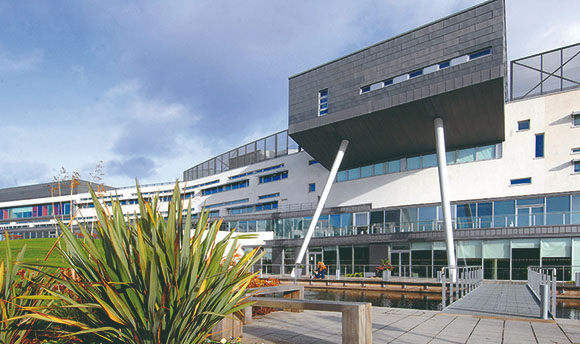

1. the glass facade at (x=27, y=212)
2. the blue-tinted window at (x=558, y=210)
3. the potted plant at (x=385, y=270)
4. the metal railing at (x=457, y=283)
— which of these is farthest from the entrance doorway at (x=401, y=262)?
the glass facade at (x=27, y=212)

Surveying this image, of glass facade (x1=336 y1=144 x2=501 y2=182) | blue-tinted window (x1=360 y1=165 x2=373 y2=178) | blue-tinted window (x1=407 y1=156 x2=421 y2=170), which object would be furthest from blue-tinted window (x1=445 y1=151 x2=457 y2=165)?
blue-tinted window (x1=360 y1=165 x2=373 y2=178)

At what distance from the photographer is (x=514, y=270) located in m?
24.5

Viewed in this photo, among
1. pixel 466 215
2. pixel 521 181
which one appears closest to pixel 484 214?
pixel 466 215

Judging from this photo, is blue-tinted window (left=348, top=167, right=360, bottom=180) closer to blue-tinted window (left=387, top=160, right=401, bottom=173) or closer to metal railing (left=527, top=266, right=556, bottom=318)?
blue-tinted window (left=387, top=160, right=401, bottom=173)

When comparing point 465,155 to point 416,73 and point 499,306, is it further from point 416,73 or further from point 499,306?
point 499,306

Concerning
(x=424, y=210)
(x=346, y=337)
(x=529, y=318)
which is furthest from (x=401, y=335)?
(x=424, y=210)

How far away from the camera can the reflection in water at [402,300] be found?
15.3 m

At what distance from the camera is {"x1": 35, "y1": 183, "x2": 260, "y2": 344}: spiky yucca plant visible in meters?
3.56

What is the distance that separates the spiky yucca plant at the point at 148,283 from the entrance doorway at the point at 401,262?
84.0ft

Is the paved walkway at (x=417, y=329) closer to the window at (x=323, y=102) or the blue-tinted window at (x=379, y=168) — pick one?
the window at (x=323, y=102)

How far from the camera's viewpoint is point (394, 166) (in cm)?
3200

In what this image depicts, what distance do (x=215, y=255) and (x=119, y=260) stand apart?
85cm

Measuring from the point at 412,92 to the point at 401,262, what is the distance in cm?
1158

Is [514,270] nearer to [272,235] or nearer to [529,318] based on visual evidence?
[529,318]
